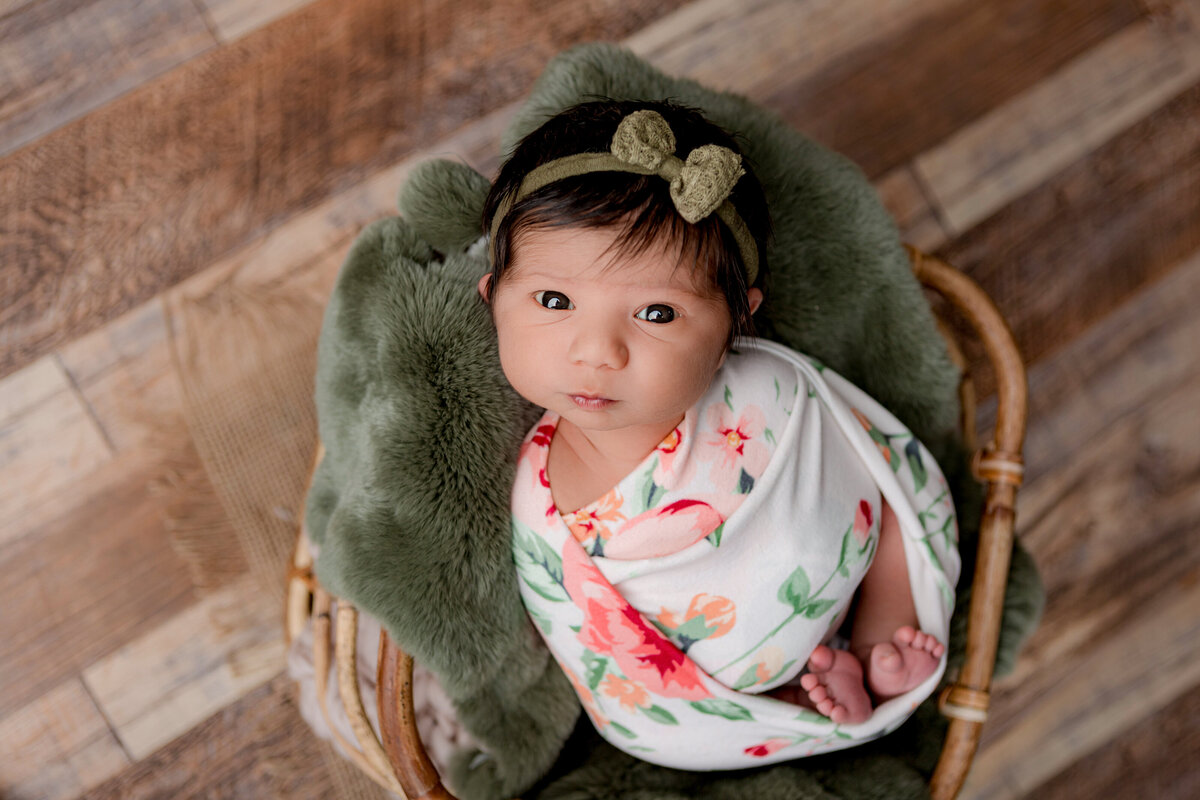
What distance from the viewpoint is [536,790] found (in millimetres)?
1072

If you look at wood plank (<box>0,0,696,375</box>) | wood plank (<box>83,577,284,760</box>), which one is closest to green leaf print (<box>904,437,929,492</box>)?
wood plank (<box>0,0,696,375</box>)

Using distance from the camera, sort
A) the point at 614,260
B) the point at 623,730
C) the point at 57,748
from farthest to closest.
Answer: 1. the point at 57,748
2. the point at 623,730
3. the point at 614,260

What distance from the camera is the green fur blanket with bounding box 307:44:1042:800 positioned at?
938 millimetres

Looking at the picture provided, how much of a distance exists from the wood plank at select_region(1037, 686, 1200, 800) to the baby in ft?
2.31

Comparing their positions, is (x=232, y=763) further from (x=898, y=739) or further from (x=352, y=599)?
(x=898, y=739)

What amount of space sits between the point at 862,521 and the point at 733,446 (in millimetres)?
188

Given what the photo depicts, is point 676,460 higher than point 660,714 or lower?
higher

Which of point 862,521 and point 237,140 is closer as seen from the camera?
point 862,521

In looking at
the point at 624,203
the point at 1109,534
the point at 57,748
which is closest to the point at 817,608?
the point at 624,203

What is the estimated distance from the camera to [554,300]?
2.77ft

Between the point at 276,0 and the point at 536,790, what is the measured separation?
1.30 metres

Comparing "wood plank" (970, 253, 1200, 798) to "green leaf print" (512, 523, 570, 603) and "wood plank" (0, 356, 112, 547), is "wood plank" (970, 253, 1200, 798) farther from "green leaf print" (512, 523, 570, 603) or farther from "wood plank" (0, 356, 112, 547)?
"wood plank" (0, 356, 112, 547)

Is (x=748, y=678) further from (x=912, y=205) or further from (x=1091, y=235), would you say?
(x=1091, y=235)

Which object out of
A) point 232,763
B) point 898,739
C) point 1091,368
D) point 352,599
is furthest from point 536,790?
point 1091,368
